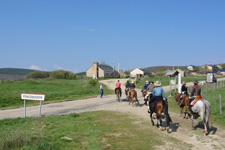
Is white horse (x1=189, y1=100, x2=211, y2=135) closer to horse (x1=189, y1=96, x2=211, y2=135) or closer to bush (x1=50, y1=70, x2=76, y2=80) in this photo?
horse (x1=189, y1=96, x2=211, y2=135)

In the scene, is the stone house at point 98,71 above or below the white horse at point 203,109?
above

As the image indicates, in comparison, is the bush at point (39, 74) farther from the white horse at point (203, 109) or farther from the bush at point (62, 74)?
the white horse at point (203, 109)

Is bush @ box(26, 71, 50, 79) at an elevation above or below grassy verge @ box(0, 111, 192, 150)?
above

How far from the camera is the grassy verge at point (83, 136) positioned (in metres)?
7.73

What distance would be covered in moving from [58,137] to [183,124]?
22.9ft

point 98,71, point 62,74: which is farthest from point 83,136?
point 98,71

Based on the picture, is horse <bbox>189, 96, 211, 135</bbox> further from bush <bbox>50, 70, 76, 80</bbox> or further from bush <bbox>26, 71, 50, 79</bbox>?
bush <bbox>26, 71, 50, 79</bbox>

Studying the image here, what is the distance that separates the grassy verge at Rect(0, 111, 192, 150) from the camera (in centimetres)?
773

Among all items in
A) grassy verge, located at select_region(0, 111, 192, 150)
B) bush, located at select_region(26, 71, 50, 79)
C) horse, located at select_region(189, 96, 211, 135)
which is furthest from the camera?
bush, located at select_region(26, 71, 50, 79)

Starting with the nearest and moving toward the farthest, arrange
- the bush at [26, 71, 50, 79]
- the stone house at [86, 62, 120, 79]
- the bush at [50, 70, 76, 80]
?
the bush at [50, 70, 76, 80] → the bush at [26, 71, 50, 79] → the stone house at [86, 62, 120, 79]

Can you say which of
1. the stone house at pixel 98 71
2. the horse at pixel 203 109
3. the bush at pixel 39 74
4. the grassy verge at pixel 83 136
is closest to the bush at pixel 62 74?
the bush at pixel 39 74

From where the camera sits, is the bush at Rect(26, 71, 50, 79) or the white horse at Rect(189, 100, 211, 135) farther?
the bush at Rect(26, 71, 50, 79)

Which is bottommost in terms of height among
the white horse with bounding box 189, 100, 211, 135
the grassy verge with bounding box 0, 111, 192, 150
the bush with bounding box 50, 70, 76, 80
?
the grassy verge with bounding box 0, 111, 192, 150

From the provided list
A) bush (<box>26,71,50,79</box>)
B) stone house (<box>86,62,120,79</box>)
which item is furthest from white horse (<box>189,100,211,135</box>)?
bush (<box>26,71,50,79</box>)
